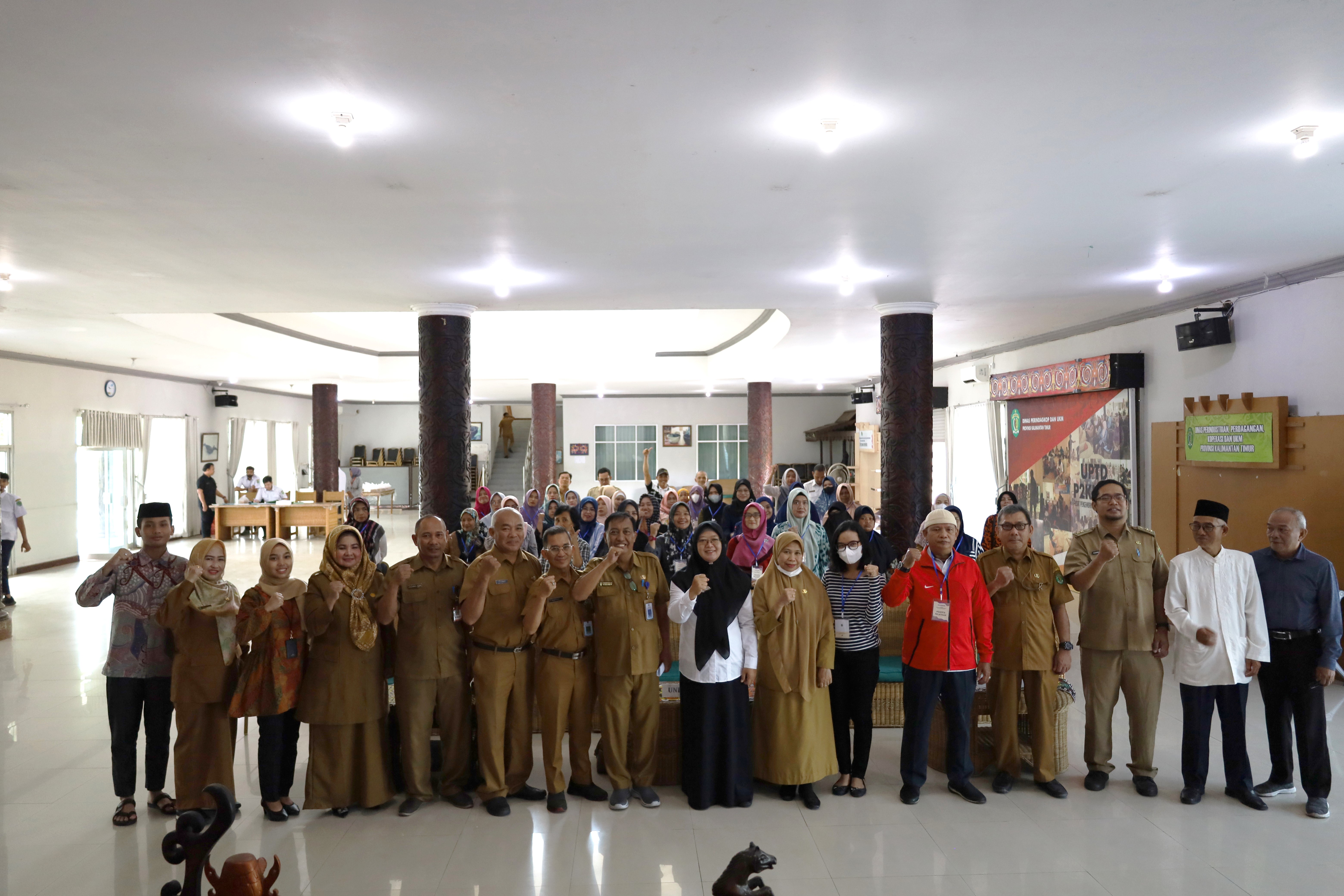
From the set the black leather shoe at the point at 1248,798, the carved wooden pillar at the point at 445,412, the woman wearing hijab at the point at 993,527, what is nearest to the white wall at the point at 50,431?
the carved wooden pillar at the point at 445,412

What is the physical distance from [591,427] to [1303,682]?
2219cm

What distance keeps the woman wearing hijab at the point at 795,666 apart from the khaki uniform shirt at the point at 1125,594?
152 cm

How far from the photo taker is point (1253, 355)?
26.6 feet

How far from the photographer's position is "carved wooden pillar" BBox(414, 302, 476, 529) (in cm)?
867

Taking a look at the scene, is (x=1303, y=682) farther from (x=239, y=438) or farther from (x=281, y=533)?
(x=239, y=438)

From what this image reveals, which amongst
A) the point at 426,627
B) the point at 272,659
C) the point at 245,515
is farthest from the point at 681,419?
the point at 272,659

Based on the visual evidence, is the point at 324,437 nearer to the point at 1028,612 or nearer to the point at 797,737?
the point at 797,737

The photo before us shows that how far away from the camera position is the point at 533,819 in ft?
14.9

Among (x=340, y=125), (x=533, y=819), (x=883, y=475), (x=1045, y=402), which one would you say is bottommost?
(x=533, y=819)

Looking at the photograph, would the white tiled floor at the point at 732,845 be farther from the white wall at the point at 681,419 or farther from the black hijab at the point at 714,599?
the white wall at the point at 681,419

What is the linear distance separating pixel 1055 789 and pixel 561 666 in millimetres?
2849

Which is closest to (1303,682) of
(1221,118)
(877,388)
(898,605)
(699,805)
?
(898,605)

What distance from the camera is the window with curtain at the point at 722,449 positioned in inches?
1024

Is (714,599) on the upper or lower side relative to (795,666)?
upper
